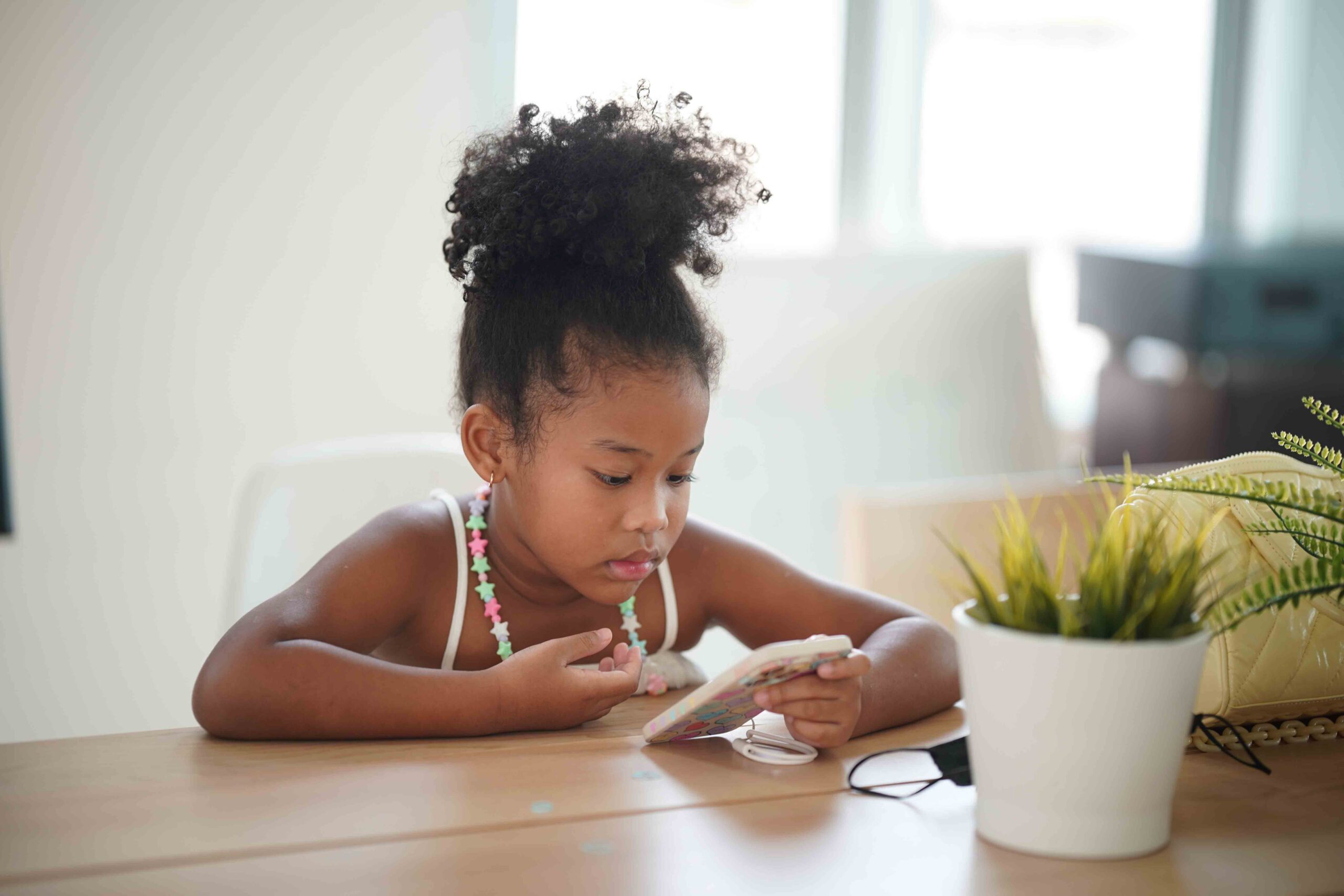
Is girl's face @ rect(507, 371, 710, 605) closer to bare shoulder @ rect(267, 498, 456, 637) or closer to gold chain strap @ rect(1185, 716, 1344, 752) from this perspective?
bare shoulder @ rect(267, 498, 456, 637)

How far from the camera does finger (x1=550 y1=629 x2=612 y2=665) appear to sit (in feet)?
3.09

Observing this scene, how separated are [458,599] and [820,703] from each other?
44 centimetres

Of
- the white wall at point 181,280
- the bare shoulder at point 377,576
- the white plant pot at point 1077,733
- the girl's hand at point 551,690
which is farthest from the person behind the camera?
the white wall at point 181,280

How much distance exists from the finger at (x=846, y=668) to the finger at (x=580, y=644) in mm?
183

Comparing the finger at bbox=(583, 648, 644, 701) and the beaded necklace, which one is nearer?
the finger at bbox=(583, 648, 644, 701)

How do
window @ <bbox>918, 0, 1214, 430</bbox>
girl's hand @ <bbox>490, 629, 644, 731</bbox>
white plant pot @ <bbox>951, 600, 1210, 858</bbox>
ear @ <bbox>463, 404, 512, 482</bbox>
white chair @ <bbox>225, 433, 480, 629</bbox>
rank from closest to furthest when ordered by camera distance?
white plant pot @ <bbox>951, 600, 1210, 858</bbox> → girl's hand @ <bbox>490, 629, 644, 731</bbox> → ear @ <bbox>463, 404, 512, 482</bbox> → white chair @ <bbox>225, 433, 480, 629</bbox> → window @ <bbox>918, 0, 1214, 430</bbox>

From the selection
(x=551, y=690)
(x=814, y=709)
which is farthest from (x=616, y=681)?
(x=814, y=709)

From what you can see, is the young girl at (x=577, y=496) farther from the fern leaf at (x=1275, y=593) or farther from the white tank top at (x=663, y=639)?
the fern leaf at (x=1275, y=593)

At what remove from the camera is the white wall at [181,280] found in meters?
2.16

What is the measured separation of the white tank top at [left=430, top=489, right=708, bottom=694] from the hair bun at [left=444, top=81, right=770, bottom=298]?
238 mm

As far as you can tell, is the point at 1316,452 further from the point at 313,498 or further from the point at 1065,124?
the point at 1065,124

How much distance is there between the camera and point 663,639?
1.24 m

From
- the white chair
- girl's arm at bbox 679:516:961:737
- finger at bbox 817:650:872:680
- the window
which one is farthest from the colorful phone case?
the window

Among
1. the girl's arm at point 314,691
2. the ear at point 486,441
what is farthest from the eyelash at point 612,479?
the girl's arm at point 314,691
